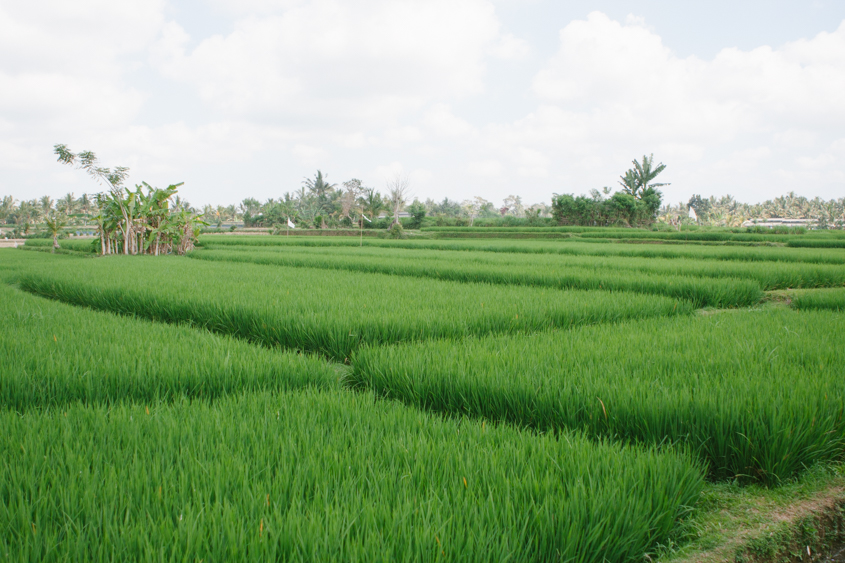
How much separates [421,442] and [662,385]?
1.09 metres

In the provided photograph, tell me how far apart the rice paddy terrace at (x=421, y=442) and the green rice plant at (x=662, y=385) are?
1cm

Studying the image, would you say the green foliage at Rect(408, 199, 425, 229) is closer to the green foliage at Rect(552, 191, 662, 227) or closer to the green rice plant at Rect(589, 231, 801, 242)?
the green foliage at Rect(552, 191, 662, 227)

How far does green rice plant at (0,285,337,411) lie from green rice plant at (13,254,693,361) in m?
0.59

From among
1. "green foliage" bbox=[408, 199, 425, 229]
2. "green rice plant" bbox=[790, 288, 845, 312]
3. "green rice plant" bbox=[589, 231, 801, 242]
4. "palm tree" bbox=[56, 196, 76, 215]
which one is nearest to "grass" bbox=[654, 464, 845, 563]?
"green rice plant" bbox=[790, 288, 845, 312]

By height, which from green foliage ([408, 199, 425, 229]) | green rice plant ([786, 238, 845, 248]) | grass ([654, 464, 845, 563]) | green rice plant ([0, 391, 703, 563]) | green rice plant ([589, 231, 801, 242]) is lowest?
grass ([654, 464, 845, 563])

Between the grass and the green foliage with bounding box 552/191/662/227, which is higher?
the green foliage with bounding box 552/191/662/227

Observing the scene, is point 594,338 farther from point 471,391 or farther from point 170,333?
point 170,333

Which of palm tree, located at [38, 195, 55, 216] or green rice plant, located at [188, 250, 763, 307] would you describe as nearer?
green rice plant, located at [188, 250, 763, 307]

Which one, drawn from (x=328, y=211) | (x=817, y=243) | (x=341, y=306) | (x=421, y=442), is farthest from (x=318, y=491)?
(x=328, y=211)

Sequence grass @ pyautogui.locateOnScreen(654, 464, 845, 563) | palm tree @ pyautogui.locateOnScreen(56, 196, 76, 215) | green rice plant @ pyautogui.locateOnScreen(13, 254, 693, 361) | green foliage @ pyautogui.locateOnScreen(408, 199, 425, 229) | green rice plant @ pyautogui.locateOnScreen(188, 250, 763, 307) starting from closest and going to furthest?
grass @ pyautogui.locateOnScreen(654, 464, 845, 563)
green rice plant @ pyautogui.locateOnScreen(13, 254, 693, 361)
green rice plant @ pyautogui.locateOnScreen(188, 250, 763, 307)
green foliage @ pyautogui.locateOnScreen(408, 199, 425, 229)
palm tree @ pyautogui.locateOnScreen(56, 196, 76, 215)

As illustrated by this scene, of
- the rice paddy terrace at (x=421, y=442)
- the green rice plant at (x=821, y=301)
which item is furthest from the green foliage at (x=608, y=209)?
the rice paddy terrace at (x=421, y=442)

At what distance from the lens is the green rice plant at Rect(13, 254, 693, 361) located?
3479 millimetres

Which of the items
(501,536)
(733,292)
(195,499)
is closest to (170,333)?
(195,499)

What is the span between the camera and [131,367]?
2.38 meters
